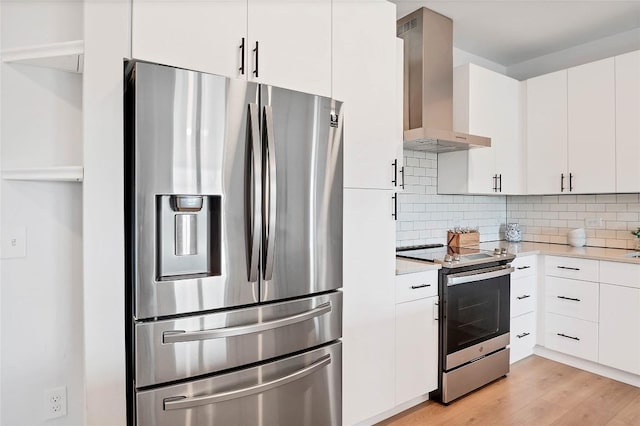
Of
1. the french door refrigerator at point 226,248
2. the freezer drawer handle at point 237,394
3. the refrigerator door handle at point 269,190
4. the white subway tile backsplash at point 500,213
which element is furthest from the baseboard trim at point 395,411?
the refrigerator door handle at point 269,190

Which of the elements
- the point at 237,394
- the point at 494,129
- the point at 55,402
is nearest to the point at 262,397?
the point at 237,394

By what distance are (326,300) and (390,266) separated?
1.86ft

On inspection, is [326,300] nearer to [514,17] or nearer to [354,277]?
[354,277]

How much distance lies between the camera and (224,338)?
5.07 ft

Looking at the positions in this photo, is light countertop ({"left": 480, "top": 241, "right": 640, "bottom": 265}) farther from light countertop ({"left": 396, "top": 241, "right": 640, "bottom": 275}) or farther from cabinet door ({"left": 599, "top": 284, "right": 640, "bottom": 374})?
cabinet door ({"left": 599, "top": 284, "right": 640, "bottom": 374})

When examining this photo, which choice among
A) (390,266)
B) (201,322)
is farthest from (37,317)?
(390,266)

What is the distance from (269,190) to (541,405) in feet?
7.68

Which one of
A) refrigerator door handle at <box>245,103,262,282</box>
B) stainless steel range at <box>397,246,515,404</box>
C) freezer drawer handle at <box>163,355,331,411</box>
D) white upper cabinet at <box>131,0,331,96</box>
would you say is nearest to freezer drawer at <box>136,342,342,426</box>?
freezer drawer handle at <box>163,355,331,411</box>

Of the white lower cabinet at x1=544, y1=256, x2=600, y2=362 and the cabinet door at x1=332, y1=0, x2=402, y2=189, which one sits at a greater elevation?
the cabinet door at x1=332, y1=0, x2=402, y2=189

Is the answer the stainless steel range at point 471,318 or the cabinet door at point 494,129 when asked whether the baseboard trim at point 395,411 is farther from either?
the cabinet door at point 494,129

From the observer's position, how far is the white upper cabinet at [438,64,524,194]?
332 cm

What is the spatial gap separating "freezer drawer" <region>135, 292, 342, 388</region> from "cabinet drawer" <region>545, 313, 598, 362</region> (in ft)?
7.80

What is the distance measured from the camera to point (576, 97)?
134 inches

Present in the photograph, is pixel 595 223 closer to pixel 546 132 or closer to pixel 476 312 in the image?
pixel 546 132
